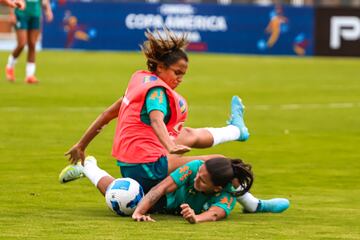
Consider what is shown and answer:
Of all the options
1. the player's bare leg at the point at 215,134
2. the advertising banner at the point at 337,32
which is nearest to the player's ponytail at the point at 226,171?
the player's bare leg at the point at 215,134

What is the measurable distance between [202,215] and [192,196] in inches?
13.7

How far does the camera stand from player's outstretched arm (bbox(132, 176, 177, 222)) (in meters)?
9.38

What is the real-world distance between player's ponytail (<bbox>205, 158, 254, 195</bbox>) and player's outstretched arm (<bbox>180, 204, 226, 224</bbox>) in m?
0.23

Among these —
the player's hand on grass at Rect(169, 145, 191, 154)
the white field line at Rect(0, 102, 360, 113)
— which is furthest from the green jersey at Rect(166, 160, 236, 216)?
the white field line at Rect(0, 102, 360, 113)

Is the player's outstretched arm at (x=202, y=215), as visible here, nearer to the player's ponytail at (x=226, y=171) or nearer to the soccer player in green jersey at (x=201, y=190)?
the soccer player in green jersey at (x=201, y=190)

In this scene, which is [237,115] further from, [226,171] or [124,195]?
[124,195]

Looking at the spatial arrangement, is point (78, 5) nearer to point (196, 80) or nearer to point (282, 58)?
point (282, 58)

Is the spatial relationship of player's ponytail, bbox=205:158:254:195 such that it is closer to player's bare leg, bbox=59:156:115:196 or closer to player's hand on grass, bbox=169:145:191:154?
player's hand on grass, bbox=169:145:191:154

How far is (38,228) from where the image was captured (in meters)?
8.78

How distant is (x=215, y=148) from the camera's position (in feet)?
50.1

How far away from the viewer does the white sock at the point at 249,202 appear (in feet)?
32.8

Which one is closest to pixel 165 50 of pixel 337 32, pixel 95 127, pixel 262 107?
pixel 95 127

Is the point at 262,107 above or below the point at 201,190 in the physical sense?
below

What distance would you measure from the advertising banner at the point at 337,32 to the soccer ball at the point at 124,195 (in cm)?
2907
